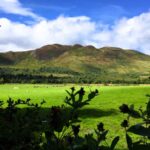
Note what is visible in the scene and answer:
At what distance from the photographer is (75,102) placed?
2627 millimetres

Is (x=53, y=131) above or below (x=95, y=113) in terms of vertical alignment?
above

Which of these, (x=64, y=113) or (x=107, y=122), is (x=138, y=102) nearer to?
(x=107, y=122)

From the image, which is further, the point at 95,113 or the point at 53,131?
the point at 95,113

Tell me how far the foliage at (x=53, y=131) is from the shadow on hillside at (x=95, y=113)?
19.1m

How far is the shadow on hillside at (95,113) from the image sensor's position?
915 inches

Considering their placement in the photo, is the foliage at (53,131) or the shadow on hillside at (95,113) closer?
the foliage at (53,131)

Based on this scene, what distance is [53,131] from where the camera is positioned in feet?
8.27

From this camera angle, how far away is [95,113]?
80.5 ft

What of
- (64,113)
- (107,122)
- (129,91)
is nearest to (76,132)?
(64,113)

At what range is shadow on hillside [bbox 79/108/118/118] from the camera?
23250 millimetres

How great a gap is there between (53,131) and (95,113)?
22150 mm

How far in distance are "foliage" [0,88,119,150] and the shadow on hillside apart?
19108mm

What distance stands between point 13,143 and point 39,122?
0.60m

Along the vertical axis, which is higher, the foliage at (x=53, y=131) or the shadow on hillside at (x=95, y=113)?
the foliage at (x=53, y=131)
